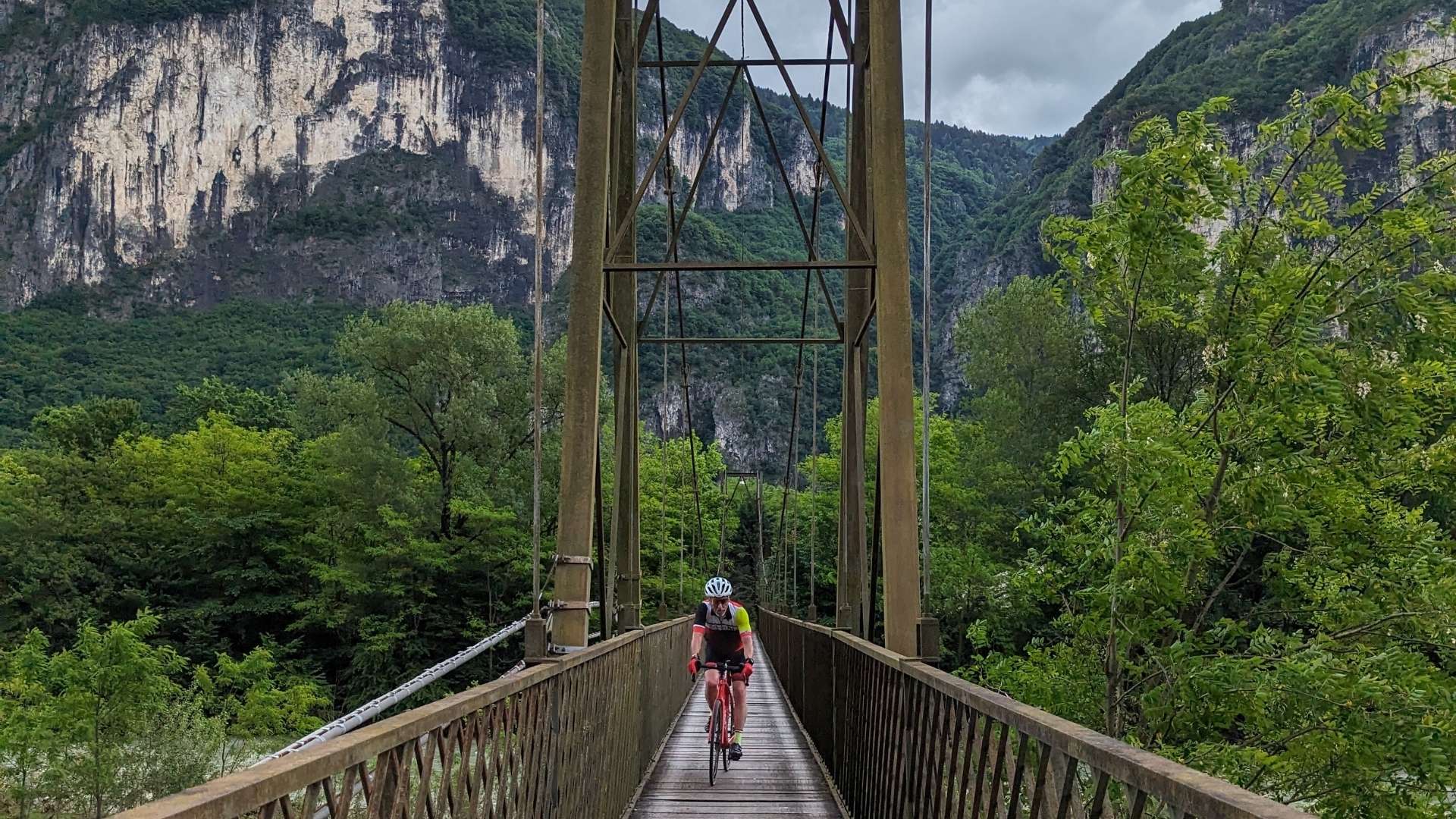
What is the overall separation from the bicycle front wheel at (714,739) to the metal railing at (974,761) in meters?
0.69

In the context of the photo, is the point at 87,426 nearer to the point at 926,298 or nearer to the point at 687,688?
the point at 687,688

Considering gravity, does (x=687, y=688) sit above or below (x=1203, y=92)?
below

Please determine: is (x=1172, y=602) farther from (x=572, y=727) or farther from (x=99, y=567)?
(x=99, y=567)

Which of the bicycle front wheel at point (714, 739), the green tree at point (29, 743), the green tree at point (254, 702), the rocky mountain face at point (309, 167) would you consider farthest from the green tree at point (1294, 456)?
the rocky mountain face at point (309, 167)

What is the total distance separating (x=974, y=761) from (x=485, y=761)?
4.52 ft

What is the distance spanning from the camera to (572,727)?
411cm

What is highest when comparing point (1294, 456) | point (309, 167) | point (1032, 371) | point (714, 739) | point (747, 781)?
point (309, 167)

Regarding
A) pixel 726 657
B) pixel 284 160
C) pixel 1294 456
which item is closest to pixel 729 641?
pixel 726 657

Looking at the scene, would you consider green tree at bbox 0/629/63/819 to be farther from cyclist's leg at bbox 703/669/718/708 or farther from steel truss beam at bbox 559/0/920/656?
cyclist's leg at bbox 703/669/718/708

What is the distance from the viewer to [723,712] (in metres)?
6.77

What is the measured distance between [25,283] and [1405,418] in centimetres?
10498

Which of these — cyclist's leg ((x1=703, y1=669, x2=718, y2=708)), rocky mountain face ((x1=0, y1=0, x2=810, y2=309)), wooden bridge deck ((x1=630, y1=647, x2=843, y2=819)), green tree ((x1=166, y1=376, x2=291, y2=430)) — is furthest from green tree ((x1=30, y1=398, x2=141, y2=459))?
rocky mountain face ((x1=0, y1=0, x2=810, y2=309))

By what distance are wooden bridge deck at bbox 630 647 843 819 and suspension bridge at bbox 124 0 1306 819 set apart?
0.10ft

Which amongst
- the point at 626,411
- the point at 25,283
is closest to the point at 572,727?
the point at 626,411
